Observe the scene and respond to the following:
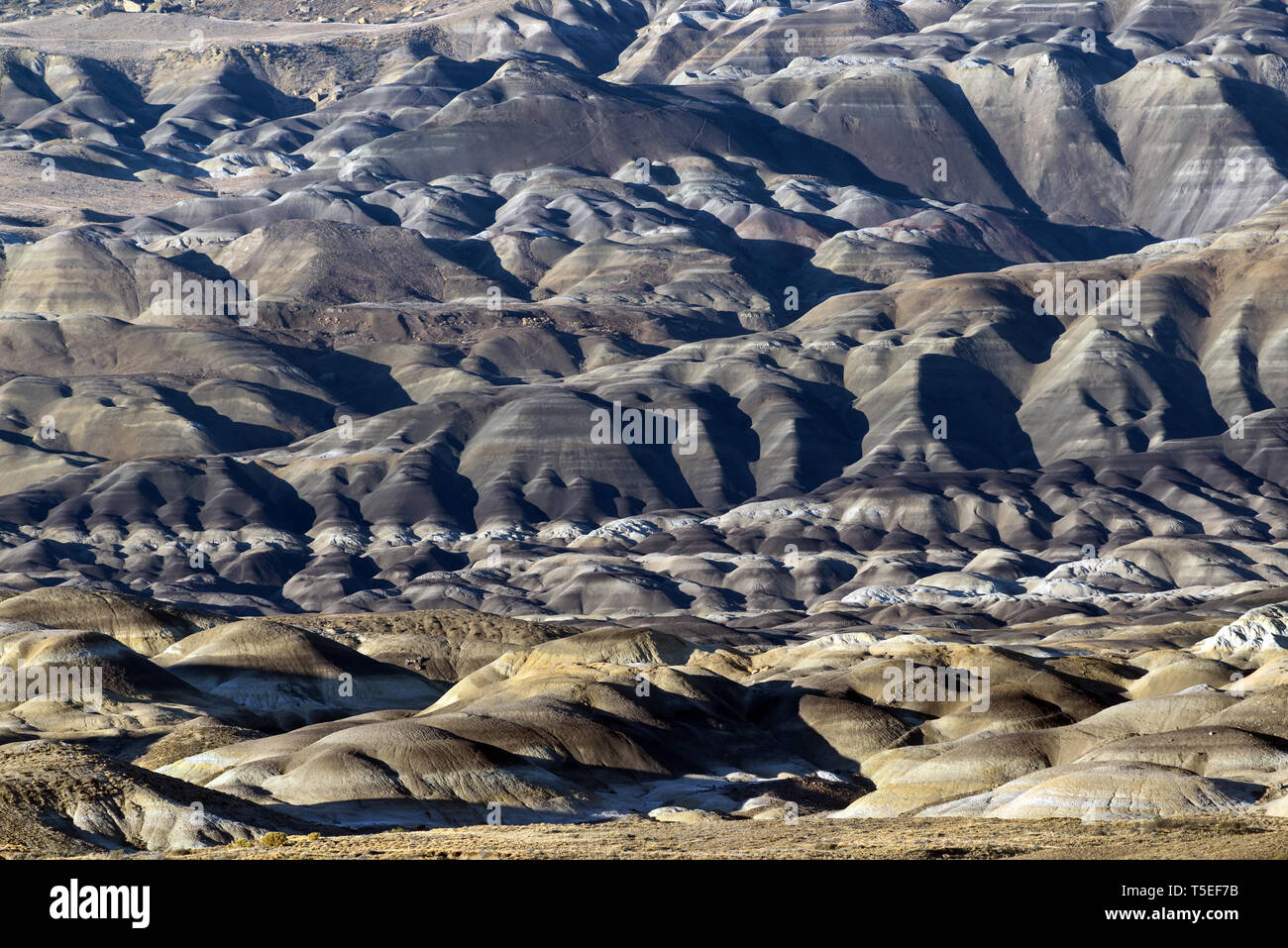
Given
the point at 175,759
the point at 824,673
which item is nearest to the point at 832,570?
the point at 824,673

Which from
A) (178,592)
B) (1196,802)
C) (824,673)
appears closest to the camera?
(1196,802)
